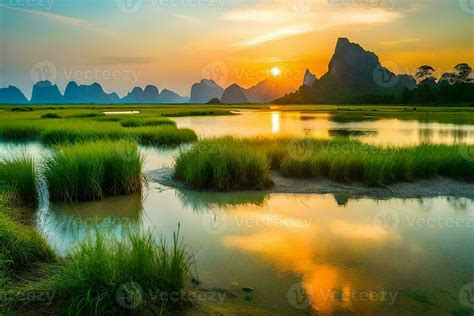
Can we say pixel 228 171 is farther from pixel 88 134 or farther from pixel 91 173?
pixel 88 134

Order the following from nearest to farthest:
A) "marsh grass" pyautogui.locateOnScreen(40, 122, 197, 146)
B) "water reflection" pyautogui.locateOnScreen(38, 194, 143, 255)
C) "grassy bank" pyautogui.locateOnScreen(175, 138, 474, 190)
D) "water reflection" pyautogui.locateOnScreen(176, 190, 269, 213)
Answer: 1. "water reflection" pyautogui.locateOnScreen(38, 194, 143, 255)
2. "water reflection" pyautogui.locateOnScreen(176, 190, 269, 213)
3. "grassy bank" pyautogui.locateOnScreen(175, 138, 474, 190)
4. "marsh grass" pyautogui.locateOnScreen(40, 122, 197, 146)

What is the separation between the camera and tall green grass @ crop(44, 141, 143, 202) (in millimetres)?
9641

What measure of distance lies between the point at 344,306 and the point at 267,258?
1.71 meters

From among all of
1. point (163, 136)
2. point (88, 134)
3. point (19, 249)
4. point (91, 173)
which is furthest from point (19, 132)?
point (19, 249)

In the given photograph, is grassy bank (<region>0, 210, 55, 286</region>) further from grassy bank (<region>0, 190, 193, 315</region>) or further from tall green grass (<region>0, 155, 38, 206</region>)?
tall green grass (<region>0, 155, 38, 206</region>)

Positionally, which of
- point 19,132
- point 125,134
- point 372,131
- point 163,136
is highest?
point 19,132

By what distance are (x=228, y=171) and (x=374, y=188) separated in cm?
418

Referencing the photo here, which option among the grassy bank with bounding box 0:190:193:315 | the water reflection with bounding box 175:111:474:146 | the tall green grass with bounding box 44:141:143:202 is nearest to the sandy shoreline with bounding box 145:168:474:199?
the tall green grass with bounding box 44:141:143:202

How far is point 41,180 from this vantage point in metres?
10.3

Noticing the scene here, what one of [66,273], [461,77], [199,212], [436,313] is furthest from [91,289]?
[461,77]

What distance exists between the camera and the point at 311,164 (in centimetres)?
1231

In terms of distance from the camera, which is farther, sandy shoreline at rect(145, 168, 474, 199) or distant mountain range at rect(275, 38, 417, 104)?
distant mountain range at rect(275, 38, 417, 104)

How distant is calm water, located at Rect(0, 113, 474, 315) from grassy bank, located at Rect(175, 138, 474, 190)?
2.42 feet

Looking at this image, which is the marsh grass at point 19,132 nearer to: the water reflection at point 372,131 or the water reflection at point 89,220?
the water reflection at point 372,131
